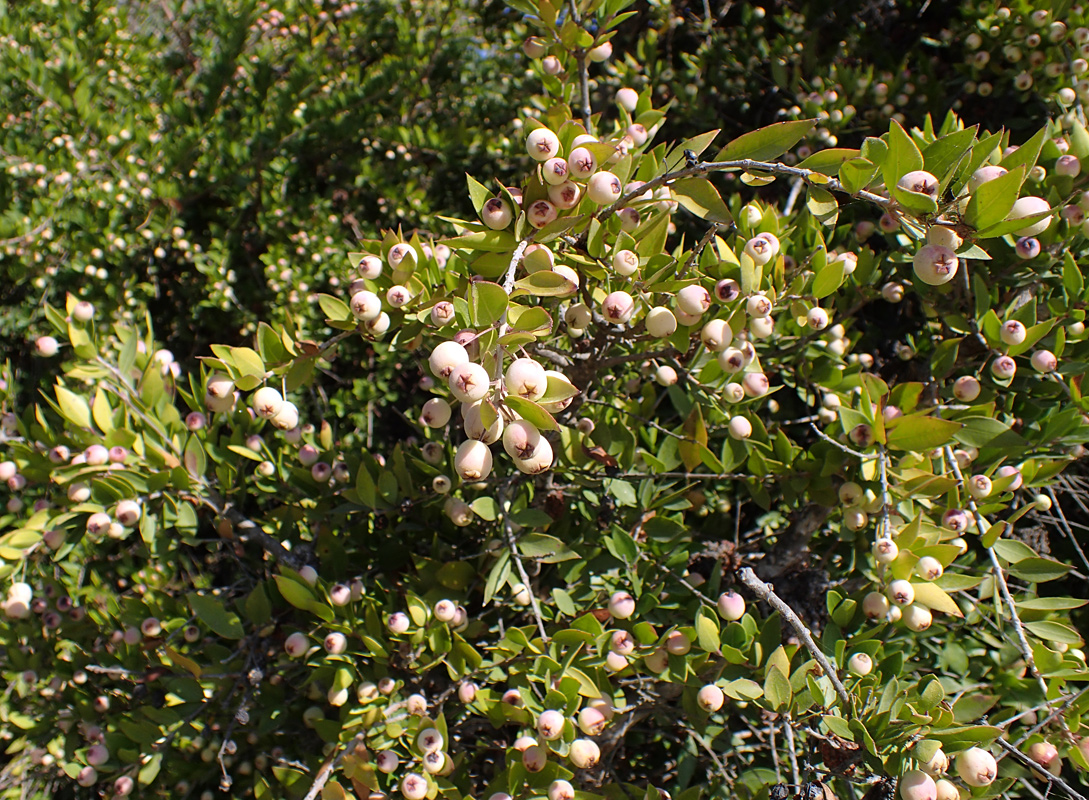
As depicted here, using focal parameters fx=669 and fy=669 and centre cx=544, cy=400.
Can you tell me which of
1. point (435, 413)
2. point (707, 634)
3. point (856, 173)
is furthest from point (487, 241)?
point (707, 634)

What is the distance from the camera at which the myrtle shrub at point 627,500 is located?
0.92m

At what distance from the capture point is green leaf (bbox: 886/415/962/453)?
1064 millimetres

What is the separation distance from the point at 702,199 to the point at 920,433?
1.76ft

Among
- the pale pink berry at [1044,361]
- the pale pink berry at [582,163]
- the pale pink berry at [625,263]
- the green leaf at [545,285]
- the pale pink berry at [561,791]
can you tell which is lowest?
the pale pink berry at [561,791]

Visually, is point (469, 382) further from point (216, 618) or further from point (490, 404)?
point (216, 618)

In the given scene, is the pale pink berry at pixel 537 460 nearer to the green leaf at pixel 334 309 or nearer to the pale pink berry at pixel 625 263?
the pale pink berry at pixel 625 263

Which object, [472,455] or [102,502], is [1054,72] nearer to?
[472,455]

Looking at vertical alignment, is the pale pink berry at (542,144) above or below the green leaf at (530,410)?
above

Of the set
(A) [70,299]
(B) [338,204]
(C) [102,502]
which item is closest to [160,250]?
(B) [338,204]

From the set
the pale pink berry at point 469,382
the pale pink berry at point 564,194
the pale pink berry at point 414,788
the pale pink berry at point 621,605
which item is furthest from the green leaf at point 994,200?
the pale pink berry at point 414,788

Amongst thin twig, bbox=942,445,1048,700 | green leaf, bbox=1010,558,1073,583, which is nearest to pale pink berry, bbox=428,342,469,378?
thin twig, bbox=942,445,1048,700

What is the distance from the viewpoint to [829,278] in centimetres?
118

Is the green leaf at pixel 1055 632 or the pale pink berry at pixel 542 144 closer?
the pale pink berry at pixel 542 144

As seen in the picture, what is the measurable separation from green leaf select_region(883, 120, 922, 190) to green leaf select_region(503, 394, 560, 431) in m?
0.53
